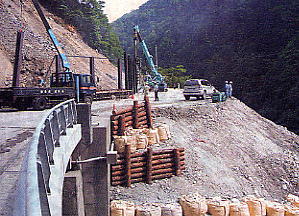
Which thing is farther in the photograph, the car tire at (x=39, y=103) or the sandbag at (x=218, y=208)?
the car tire at (x=39, y=103)

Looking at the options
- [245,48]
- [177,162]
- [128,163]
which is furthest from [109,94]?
[245,48]

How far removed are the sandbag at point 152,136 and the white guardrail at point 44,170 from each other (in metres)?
5.85

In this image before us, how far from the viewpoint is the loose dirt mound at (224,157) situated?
1187cm

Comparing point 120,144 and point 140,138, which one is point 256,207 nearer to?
point 140,138

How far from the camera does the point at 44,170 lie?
11.9 feet

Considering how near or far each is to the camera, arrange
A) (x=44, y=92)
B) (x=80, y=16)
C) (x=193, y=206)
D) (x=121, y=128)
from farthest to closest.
Answer: (x=80, y=16)
(x=44, y=92)
(x=121, y=128)
(x=193, y=206)

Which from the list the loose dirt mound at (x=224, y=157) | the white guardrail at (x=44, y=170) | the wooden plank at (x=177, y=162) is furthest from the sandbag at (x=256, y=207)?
the white guardrail at (x=44, y=170)

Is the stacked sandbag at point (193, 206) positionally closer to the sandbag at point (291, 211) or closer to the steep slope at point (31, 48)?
the sandbag at point (291, 211)

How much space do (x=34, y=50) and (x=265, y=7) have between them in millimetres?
81956

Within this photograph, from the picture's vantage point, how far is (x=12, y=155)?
5.93 metres

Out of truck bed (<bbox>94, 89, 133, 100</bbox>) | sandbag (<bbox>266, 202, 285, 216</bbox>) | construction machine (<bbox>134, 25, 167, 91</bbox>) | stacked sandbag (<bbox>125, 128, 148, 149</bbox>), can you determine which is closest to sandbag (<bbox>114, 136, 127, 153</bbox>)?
stacked sandbag (<bbox>125, 128, 148, 149</bbox>)

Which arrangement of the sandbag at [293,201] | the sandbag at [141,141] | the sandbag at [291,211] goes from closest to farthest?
the sandbag at [291,211] → the sandbag at [293,201] → the sandbag at [141,141]

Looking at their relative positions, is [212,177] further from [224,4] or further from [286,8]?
[224,4]

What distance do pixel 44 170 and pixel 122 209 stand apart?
6290 millimetres
